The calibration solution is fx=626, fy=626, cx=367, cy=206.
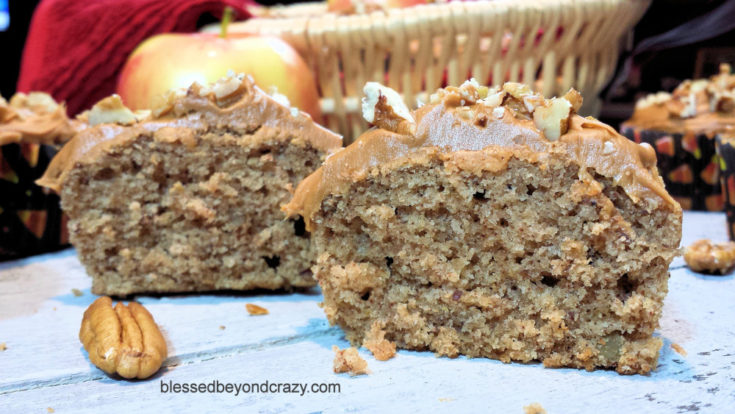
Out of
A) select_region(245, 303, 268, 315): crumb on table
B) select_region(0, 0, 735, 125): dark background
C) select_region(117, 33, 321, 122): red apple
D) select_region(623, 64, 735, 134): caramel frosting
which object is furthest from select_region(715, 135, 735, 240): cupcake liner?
select_region(245, 303, 268, 315): crumb on table

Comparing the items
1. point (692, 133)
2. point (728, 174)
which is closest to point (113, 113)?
point (728, 174)

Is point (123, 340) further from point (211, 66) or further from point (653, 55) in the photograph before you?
point (653, 55)

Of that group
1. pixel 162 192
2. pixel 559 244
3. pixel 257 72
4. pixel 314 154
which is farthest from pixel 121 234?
pixel 559 244

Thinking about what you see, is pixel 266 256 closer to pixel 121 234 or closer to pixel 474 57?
pixel 121 234

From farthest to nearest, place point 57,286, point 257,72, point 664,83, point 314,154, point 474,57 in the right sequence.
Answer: point 664,83 < point 474,57 < point 257,72 < point 57,286 < point 314,154

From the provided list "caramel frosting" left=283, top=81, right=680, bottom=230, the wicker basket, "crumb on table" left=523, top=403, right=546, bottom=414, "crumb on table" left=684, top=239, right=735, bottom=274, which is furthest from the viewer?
the wicker basket

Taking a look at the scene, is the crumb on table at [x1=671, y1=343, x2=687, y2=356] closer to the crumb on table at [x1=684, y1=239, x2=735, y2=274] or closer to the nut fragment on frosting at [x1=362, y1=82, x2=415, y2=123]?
the crumb on table at [x1=684, y1=239, x2=735, y2=274]

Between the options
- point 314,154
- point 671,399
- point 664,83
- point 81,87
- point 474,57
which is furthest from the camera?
point 664,83

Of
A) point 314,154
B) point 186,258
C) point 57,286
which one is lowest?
point 57,286
